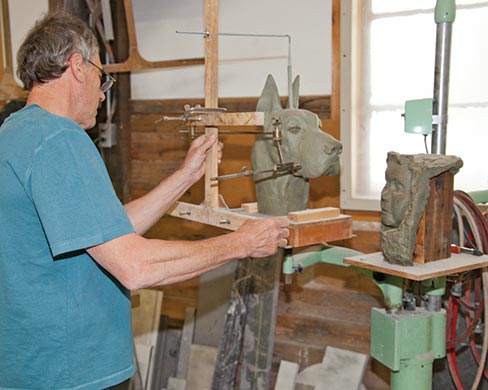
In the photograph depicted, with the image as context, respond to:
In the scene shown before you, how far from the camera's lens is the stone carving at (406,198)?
1716 millimetres

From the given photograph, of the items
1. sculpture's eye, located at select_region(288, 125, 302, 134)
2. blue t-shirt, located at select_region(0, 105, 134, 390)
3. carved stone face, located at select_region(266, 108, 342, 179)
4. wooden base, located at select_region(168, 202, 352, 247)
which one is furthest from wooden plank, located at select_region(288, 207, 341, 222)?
blue t-shirt, located at select_region(0, 105, 134, 390)

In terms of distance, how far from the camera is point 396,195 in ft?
5.80

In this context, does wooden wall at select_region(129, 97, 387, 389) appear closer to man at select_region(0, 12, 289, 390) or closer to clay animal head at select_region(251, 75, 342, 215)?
clay animal head at select_region(251, 75, 342, 215)

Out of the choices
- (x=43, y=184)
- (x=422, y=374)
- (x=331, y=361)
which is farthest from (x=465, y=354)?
(x=43, y=184)

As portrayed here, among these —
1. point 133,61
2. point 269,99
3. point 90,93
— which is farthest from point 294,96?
point 133,61

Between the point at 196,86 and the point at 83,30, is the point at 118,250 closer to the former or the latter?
the point at 83,30

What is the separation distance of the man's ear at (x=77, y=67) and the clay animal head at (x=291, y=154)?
0.64m

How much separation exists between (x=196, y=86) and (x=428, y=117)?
4.91ft

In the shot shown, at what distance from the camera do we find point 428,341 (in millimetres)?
1843

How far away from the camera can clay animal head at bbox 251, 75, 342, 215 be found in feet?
6.13

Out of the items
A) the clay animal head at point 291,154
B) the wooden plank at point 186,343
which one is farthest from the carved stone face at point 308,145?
the wooden plank at point 186,343

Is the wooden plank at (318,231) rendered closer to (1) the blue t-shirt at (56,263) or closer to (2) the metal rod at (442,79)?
(2) the metal rod at (442,79)

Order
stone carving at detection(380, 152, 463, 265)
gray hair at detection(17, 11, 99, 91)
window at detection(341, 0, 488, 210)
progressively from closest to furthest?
gray hair at detection(17, 11, 99, 91)
stone carving at detection(380, 152, 463, 265)
window at detection(341, 0, 488, 210)

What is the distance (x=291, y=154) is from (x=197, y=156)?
0.34 metres
